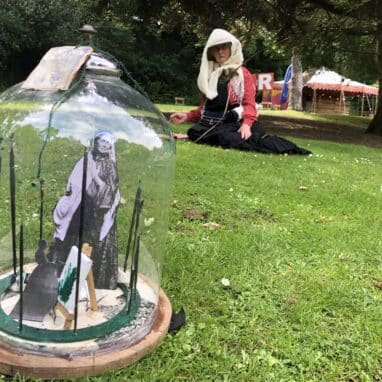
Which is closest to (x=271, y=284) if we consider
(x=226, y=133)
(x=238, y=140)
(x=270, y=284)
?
(x=270, y=284)

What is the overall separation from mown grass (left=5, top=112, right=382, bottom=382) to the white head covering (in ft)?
8.64

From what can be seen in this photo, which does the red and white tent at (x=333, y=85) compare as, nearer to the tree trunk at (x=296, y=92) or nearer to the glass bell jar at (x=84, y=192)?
the tree trunk at (x=296, y=92)

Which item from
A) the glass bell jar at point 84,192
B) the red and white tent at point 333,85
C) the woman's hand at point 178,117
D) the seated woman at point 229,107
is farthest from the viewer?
the red and white tent at point 333,85

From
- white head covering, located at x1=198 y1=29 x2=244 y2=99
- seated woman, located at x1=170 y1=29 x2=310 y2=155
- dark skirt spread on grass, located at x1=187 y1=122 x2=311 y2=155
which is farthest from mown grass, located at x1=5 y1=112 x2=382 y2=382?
white head covering, located at x1=198 y1=29 x2=244 y2=99

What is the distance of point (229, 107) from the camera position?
8133 millimetres

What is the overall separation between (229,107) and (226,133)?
1.45 feet

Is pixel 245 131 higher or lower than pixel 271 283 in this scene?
higher

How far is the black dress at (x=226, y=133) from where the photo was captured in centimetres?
794

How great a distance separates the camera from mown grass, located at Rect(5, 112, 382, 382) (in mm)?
2201

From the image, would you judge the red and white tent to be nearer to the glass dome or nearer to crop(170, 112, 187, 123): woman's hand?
crop(170, 112, 187, 123): woman's hand

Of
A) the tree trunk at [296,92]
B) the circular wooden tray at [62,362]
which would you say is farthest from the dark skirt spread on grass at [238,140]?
the tree trunk at [296,92]

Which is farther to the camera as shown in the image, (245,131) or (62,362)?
(245,131)

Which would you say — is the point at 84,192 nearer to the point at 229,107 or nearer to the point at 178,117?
the point at 178,117

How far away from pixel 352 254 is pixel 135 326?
189cm
